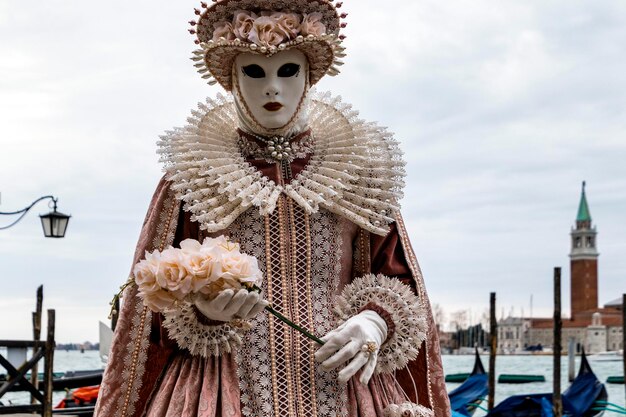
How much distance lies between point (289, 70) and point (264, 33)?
0.14 m

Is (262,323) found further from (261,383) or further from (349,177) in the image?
(349,177)

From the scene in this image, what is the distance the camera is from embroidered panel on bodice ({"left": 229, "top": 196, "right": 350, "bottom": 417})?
278 cm

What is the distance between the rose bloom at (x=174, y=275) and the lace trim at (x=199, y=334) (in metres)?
0.28

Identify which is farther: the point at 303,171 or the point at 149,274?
the point at 303,171

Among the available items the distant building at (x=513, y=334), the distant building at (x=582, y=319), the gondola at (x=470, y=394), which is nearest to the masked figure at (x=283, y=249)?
the gondola at (x=470, y=394)

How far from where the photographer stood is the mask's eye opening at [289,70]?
2977mm

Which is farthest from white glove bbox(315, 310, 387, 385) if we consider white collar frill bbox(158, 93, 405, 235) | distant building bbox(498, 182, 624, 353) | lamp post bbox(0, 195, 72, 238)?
distant building bbox(498, 182, 624, 353)

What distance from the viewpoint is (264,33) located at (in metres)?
2.91

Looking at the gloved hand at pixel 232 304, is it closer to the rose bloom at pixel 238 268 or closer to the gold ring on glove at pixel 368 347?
the rose bloom at pixel 238 268

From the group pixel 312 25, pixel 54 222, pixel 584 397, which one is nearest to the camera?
pixel 312 25

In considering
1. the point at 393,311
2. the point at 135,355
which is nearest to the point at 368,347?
the point at 393,311

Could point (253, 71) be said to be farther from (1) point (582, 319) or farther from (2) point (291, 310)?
(1) point (582, 319)

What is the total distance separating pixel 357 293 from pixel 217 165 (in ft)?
1.85

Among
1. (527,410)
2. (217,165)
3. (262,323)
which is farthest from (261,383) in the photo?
(527,410)
